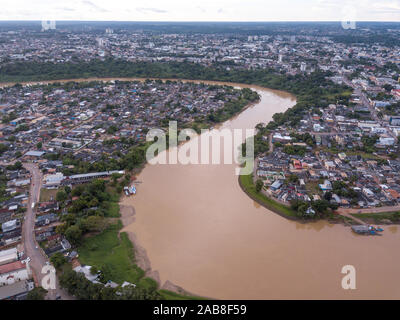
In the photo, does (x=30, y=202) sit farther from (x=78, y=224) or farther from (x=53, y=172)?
(x=78, y=224)

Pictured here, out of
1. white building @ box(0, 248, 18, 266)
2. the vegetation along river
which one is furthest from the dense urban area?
the vegetation along river

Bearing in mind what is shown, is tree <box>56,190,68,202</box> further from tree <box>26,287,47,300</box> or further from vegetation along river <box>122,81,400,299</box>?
tree <box>26,287,47,300</box>

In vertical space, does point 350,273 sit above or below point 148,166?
below

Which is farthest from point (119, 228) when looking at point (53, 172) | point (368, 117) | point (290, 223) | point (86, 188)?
point (368, 117)

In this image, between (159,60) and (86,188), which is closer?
(86,188)

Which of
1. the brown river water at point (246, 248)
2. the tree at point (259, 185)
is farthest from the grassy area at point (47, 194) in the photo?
the tree at point (259, 185)
